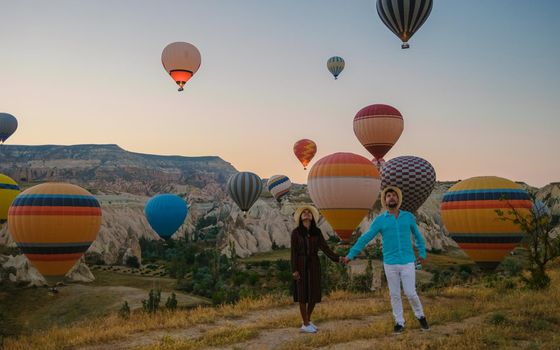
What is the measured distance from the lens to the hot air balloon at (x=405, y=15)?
30.0 metres

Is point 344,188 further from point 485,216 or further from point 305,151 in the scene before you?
point 305,151

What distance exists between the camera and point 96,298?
31.9 metres

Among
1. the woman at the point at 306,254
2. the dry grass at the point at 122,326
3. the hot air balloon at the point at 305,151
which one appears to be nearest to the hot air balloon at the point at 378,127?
the dry grass at the point at 122,326

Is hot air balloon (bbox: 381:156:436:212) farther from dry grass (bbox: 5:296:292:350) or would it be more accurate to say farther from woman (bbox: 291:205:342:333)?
woman (bbox: 291:205:342:333)

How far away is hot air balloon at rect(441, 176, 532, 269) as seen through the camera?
57.9ft

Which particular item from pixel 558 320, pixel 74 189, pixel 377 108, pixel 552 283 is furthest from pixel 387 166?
pixel 558 320

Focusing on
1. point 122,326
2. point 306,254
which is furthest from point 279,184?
point 306,254

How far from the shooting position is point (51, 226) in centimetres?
2202

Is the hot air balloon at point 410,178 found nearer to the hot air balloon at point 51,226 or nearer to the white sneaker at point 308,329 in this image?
the hot air balloon at point 51,226

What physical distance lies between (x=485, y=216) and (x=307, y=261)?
11.9 meters

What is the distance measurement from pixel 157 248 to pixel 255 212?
21845 mm

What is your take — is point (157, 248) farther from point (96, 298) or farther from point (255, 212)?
point (96, 298)

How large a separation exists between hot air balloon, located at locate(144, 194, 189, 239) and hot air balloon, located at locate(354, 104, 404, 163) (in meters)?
17.7

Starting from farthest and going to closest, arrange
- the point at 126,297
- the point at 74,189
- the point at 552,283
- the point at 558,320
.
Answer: the point at 126,297
the point at 74,189
the point at 552,283
the point at 558,320
